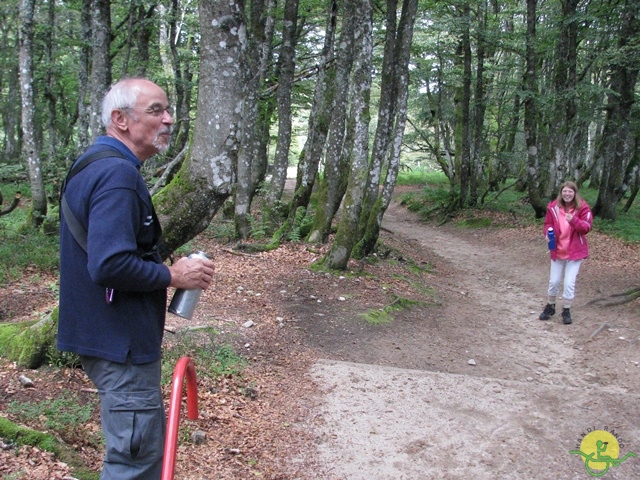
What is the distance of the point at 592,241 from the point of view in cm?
1472

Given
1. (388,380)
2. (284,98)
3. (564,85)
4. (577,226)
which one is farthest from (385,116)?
(564,85)

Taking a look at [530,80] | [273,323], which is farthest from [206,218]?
[530,80]

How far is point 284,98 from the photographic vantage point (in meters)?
13.6

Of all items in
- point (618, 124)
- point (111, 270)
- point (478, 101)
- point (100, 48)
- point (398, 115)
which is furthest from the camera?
point (478, 101)

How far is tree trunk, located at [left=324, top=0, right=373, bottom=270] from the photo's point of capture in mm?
9477

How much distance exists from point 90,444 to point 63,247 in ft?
6.74

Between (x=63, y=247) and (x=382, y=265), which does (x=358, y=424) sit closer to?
(x=63, y=247)

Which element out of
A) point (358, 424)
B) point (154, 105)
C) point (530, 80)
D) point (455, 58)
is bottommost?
point (358, 424)

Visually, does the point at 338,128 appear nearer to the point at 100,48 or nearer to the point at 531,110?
the point at 100,48

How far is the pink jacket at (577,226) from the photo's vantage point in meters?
8.10

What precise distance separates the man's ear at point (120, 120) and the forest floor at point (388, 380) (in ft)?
7.13

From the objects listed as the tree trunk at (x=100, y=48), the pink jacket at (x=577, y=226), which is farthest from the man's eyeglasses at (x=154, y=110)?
the tree trunk at (x=100, y=48)

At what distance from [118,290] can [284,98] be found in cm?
1201

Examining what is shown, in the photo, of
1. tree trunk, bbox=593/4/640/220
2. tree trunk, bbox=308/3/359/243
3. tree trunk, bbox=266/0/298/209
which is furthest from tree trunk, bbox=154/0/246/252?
tree trunk, bbox=593/4/640/220
